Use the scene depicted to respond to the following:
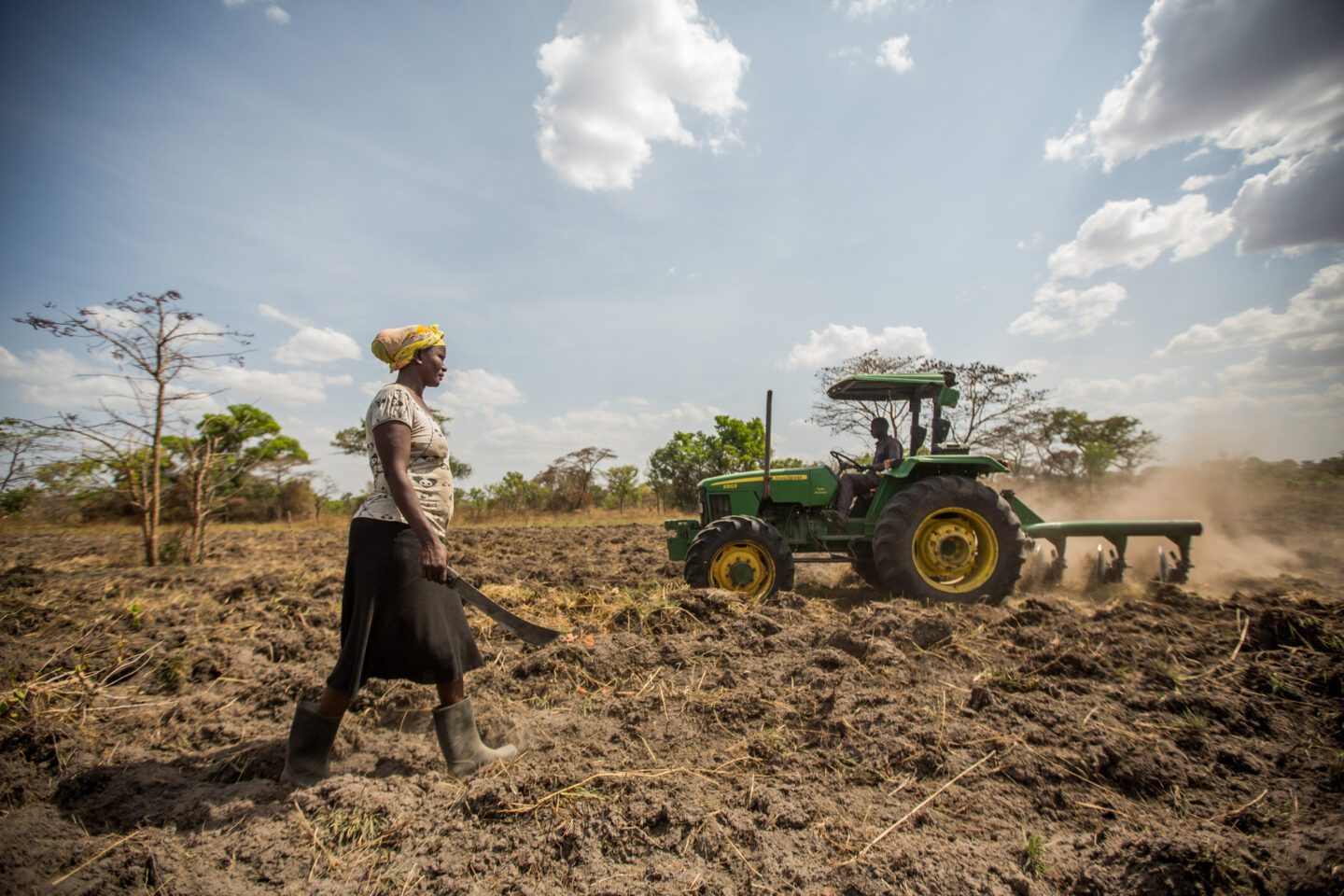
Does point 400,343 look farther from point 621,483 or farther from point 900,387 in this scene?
point 621,483

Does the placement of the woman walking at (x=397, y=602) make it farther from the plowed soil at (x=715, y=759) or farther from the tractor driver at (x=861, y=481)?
the tractor driver at (x=861, y=481)

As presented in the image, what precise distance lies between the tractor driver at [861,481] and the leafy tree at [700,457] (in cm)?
1517

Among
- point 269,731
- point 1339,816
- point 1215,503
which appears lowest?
point 269,731

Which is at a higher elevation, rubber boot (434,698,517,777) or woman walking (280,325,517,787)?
woman walking (280,325,517,787)

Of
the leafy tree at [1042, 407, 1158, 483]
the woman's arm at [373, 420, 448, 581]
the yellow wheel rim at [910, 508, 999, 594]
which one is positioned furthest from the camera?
the leafy tree at [1042, 407, 1158, 483]

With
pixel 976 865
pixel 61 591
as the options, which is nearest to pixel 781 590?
pixel 976 865

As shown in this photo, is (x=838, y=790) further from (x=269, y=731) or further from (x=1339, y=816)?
(x=269, y=731)

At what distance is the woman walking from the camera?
2217mm

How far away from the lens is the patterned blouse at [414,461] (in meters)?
2.26

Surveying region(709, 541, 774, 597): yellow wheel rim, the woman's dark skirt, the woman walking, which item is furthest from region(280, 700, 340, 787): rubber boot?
region(709, 541, 774, 597): yellow wheel rim

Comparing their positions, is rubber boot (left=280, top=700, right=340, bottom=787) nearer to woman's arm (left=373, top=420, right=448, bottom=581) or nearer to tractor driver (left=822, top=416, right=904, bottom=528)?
woman's arm (left=373, top=420, right=448, bottom=581)

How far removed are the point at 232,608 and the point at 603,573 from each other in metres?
3.50

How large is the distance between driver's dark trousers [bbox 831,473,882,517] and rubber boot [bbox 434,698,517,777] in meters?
4.34

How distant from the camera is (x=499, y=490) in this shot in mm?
22094
